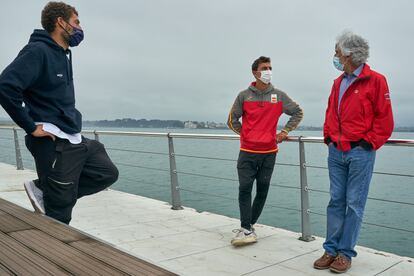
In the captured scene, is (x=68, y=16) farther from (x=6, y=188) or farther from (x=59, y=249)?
(x=6, y=188)

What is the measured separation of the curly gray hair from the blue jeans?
62 cm

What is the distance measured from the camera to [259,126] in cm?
382

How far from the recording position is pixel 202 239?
389cm

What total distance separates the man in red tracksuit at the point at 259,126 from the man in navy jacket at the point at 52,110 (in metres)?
1.52

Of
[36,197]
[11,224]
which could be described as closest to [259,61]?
[36,197]

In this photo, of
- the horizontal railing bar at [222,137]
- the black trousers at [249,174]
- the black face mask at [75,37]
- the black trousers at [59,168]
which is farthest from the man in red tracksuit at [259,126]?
the black face mask at [75,37]

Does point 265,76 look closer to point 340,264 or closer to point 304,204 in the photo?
point 304,204

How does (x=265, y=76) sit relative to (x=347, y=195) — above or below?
above

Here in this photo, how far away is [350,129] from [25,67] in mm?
2155

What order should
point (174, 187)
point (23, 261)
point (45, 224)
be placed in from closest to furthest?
point (23, 261), point (45, 224), point (174, 187)

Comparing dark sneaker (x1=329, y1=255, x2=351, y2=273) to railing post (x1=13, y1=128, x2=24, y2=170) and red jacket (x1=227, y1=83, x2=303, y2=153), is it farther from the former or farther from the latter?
railing post (x1=13, y1=128, x2=24, y2=170)

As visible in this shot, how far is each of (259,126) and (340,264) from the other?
137 cm

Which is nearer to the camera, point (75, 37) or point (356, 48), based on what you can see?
point (75, 37)

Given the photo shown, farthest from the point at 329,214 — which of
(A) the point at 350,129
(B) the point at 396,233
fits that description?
(B) the point at 396,233
